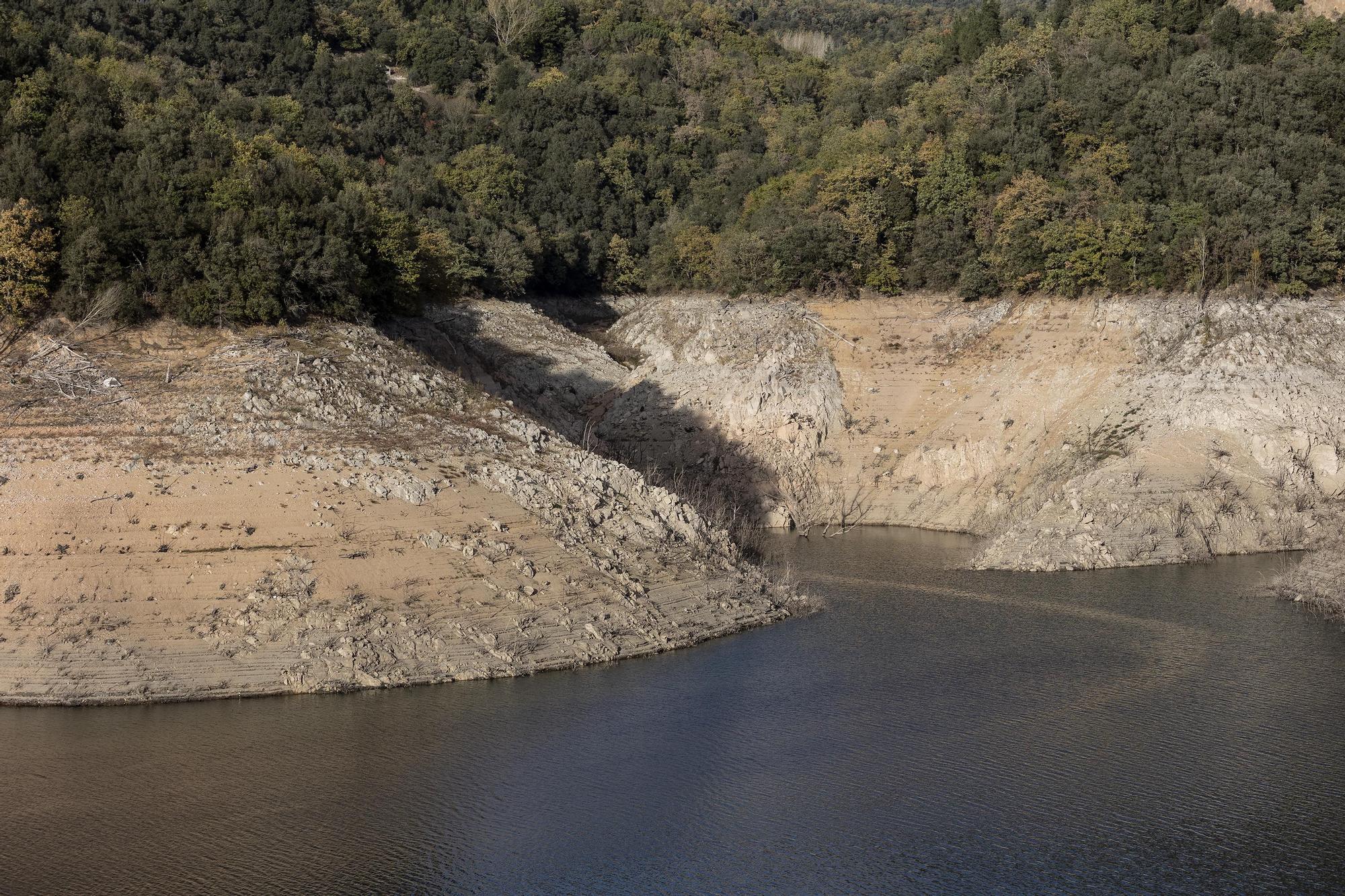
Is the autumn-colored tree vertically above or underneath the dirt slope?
above

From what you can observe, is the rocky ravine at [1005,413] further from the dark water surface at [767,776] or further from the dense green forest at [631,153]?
the dark water surface at [767,776]

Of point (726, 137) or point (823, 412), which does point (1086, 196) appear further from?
point (726, 137)

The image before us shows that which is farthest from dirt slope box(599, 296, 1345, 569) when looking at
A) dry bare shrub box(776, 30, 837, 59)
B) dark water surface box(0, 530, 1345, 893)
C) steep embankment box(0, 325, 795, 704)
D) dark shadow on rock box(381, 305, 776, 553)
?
dry bare shrub box(776, 30, 837, 59)

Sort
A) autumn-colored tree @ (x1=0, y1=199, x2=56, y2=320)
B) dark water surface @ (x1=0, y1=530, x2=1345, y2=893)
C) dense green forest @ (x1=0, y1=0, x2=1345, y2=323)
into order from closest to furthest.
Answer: dark water surface @ (x1=0, y1=530, x2=1345, y2=893) < autumn-colored tree @ (x1=0, y1=199, x2=56, y2=320) < dense green forest @ (x1=0, y1=0, x2=1345, y2=323)

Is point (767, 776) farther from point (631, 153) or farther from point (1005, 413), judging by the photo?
point (631, 153)

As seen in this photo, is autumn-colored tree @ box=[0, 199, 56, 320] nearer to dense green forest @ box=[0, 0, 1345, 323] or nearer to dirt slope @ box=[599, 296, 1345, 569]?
dense green forest @ box=[0, 0, 1345, 323]

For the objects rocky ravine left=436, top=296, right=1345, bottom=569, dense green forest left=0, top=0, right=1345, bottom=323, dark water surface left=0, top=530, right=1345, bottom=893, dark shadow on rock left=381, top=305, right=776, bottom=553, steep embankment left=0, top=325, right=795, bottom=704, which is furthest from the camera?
dark shadow on rock left=381, top=305, right=776, bottom=553

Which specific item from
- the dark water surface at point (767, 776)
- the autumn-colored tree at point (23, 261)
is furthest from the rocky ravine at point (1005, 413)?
the autumn-colored tree at point (23, 261)

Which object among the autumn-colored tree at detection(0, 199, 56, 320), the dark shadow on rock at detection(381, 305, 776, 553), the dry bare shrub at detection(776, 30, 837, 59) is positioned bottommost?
the dark shadow on rock at detection(381, 305, 776, 553)
